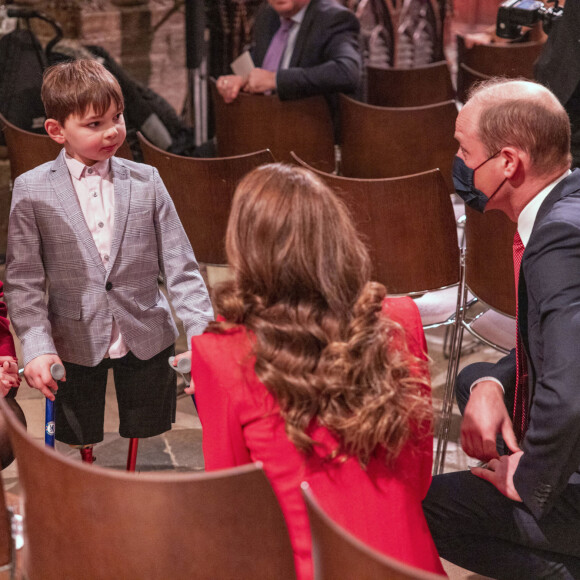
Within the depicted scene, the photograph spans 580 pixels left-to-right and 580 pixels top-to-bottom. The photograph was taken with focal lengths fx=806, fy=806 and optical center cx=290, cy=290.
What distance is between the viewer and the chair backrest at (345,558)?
0.90 meters

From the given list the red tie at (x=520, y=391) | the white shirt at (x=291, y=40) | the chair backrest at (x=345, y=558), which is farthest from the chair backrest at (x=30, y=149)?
the chair backrest at (x=345, y=558)

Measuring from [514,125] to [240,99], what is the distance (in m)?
2.02

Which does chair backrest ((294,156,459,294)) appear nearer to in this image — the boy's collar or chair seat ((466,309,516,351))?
chair seat ((466,309,516,351))

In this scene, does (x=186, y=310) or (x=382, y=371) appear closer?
(x=382, y=371)

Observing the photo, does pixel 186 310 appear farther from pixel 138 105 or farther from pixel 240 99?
pixel 138 105

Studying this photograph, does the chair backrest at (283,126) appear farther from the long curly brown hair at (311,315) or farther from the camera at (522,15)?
the long curly brown hair at (311,315)

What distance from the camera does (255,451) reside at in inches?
50.8

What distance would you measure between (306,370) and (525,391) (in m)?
0.73

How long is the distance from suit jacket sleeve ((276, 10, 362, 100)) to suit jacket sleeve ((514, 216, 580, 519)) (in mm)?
2264

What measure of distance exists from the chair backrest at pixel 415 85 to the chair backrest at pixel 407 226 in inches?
74.7

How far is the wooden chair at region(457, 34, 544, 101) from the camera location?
436 centimetres

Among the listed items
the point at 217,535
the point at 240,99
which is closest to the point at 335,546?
the point at 217,535

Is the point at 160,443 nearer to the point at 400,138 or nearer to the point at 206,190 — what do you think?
the point at 206,190

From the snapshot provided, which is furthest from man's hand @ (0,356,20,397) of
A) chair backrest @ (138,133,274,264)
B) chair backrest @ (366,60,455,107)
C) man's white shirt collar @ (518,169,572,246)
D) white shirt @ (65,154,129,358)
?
chair backrest @ (366,60,455,107)
